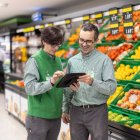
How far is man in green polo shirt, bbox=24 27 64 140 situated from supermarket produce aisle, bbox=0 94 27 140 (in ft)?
9.80

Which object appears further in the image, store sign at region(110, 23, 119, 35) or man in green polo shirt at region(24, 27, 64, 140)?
store sign at region(110, 23, 119, 35)

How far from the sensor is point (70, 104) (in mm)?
2729

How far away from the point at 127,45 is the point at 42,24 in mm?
3240

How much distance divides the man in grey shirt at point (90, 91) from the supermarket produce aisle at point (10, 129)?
3306 millimetres

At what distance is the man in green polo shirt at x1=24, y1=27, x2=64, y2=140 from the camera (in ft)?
8.68

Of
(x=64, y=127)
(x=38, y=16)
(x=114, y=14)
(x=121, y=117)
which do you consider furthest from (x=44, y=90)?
(x=38, y=16)

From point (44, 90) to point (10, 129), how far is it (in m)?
3.99

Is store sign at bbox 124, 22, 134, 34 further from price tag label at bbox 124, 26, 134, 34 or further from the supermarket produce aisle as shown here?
the supermarket produce aisle

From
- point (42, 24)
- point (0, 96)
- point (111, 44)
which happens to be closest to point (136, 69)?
point (111, 44)

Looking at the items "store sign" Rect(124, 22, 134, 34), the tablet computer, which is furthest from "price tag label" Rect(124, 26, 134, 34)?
the tablet computer

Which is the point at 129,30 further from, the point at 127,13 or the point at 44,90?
the point at 44,90

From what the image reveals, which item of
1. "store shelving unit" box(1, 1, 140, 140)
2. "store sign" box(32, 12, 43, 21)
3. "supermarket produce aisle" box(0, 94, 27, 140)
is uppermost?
"store sign" box(32, 12, 43, 21)

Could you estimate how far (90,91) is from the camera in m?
2.52

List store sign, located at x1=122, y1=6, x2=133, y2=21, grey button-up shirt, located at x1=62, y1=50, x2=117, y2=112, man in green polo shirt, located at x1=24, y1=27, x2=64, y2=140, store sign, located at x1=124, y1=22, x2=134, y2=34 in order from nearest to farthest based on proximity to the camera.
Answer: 1. grey button-up shirt, located at x1=62, y1=50, x2=117, y2=112
2. man in green polo shirt, located at x1=24, y1=27, x2=64, y2=140
3. store sign, located at x1=122, y1=6, x2=133, y2=21
4. store sign, located at x1=124, y1=22, x2=134, y2=34
